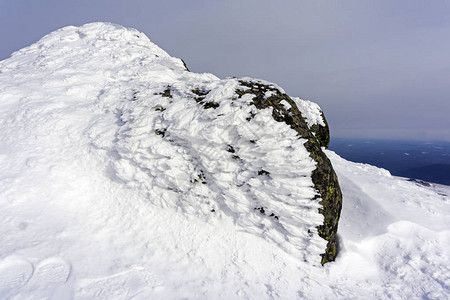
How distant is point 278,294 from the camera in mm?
5234

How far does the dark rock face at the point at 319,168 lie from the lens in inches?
260

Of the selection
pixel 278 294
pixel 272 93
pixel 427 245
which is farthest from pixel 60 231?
pixel 427 245

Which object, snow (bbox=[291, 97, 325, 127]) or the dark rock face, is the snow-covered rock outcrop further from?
snow (bbox=[291, 97, 325, 127])

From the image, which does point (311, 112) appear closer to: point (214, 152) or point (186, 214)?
point (214, 152)

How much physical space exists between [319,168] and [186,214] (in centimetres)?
503

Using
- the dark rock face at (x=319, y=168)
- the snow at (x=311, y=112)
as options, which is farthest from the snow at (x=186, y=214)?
the snow at (x=311, y=112)

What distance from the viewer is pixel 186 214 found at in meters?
7.06

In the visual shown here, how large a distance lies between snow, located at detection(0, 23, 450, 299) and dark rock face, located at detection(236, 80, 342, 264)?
1.01 ft

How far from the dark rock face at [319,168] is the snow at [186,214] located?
31 centimetres

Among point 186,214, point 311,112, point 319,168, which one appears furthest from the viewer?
point 311,112

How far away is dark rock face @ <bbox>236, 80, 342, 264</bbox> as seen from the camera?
6.60 meters

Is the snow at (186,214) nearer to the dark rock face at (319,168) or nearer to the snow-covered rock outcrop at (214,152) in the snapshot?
the snow-covered rock outcrop at (214,152)

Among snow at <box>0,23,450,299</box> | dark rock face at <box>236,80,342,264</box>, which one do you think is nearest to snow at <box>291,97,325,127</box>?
snow at <box>0,23,450,299</box>

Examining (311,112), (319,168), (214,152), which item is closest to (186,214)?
(214,152)
